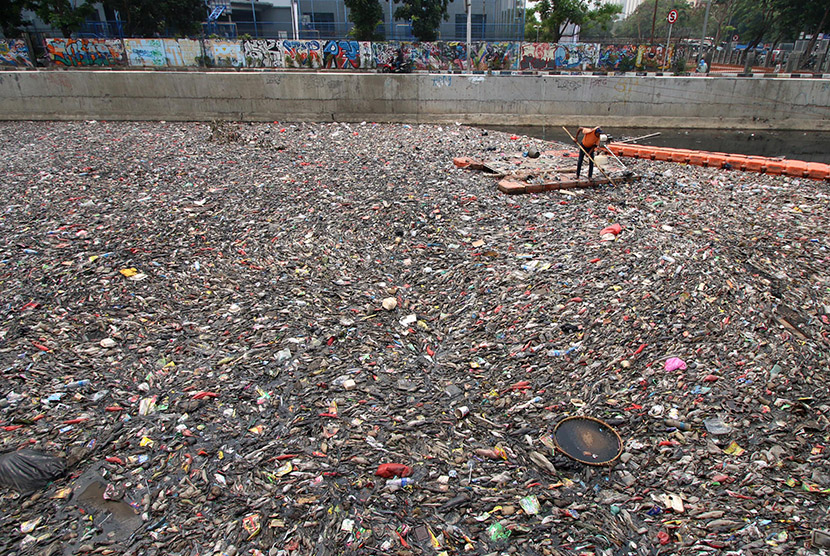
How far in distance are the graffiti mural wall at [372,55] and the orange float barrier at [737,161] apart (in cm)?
1897

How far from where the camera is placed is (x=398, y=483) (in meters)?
3.32

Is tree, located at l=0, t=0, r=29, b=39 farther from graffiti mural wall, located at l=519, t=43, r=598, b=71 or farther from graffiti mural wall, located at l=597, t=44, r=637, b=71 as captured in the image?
graffiti mural wall, located at l=597, t=44, r=637, b=71

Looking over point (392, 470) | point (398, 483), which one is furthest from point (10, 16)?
point (398, 483)

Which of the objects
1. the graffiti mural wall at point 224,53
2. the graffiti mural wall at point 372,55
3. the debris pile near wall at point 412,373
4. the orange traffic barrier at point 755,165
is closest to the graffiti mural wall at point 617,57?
the graffiti mural wall at point 372,55

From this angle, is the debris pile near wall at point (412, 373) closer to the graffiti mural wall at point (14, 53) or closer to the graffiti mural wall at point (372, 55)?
the graffiti mural wall at point (372, 55)

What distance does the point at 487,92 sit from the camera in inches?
646

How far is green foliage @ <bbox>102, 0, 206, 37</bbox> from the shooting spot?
112ft

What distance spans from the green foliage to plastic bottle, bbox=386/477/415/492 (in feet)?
134

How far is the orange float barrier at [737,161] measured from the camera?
372 inches

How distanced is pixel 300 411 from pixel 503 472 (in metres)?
1.67

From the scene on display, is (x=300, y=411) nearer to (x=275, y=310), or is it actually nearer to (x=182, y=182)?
(x=275, y=310)

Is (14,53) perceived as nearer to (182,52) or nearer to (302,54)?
(182,52)

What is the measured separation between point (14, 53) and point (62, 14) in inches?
208

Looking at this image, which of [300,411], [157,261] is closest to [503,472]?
[300,411]
